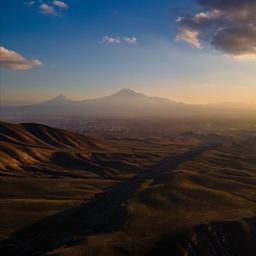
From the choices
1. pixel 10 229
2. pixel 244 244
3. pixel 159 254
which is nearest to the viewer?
pixel 159 254

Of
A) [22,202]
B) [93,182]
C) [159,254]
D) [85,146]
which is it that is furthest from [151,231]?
[85,146]

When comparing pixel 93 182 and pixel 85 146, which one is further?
pixel 85 146

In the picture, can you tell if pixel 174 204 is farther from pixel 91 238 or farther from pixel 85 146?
pixel 85 146

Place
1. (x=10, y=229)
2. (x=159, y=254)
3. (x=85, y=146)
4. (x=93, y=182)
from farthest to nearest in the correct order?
(x=85, y=146), (x=93, y=182), (x=10, y=229), (x=159, y=254)

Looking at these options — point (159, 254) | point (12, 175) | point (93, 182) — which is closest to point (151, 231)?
point (159, 254)

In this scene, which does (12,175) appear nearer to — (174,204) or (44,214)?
(44,214)

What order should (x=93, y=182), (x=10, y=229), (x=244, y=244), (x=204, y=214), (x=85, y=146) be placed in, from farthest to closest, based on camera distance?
(x=85, y=146), (x=93, y=182), (x=204, y=214), (x=10, y=229), (x=244, y=244)
